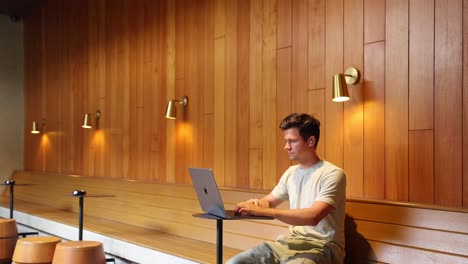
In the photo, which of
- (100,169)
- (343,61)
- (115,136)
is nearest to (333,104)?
(343,61)

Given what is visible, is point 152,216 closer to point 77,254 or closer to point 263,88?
point 77,254

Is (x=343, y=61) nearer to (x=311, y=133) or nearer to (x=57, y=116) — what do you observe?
(x=311, y=133)

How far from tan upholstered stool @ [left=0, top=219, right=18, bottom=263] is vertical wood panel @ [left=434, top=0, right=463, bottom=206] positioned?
12.7 feet

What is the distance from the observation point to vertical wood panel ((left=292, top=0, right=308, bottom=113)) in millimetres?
3795

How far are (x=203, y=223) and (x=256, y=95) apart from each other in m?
1.15

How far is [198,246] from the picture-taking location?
4.03 meters

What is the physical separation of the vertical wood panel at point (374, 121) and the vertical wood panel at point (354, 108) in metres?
0.04

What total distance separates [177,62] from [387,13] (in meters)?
2.45

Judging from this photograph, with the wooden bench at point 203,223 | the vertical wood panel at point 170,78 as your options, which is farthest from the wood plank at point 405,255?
the vertical wood panel at point 170,78

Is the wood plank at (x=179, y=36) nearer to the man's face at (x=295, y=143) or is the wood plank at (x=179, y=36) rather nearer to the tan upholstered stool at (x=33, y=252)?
the tan upholstered stool at (x=33, y=252)

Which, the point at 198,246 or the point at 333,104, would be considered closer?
the point at 333,104

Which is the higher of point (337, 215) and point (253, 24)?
point (253, 24)

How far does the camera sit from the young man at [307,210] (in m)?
2.59

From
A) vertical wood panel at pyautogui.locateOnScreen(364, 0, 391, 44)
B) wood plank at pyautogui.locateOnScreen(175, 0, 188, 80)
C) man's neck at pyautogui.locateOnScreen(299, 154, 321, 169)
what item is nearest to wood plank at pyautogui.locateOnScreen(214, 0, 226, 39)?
wood plank at pyautogui.locateOnScreen(175, 0, 188, 80)
